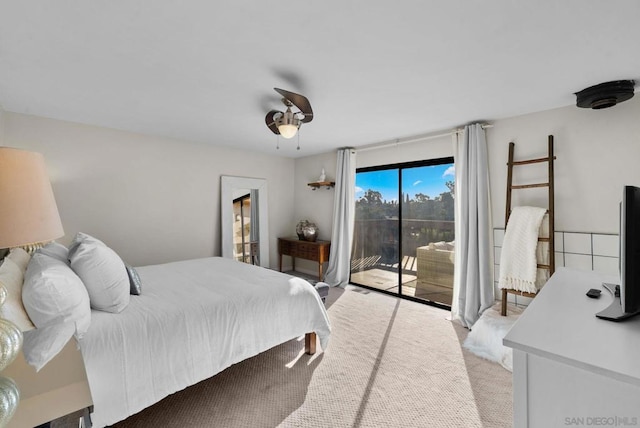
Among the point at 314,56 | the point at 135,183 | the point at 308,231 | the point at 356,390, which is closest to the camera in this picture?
the point at 314,56

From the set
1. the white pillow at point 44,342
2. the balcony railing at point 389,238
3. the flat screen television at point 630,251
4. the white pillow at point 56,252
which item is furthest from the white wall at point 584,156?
the white pillow at point 56,252

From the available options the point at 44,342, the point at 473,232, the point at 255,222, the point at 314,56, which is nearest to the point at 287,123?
the point at 314,56

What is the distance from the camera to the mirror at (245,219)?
4.58 metres

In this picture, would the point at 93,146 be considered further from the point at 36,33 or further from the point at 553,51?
the point at 553,51

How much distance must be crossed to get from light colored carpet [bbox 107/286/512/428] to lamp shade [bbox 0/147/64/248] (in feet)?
4.31

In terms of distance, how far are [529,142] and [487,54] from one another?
162 centimetres

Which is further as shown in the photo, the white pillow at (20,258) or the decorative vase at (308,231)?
the decorative vase at (308,231)

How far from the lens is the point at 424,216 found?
156 inches

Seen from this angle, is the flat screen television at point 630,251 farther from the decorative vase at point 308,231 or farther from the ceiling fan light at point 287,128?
the decorative vase at point 308,231

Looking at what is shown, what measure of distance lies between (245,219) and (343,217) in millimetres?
1740

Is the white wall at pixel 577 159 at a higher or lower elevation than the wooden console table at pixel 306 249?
higher

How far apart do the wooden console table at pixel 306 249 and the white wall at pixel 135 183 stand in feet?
4.04

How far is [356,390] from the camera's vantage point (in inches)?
80.4

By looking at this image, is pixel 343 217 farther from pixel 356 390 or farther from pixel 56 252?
pixel 56 252
